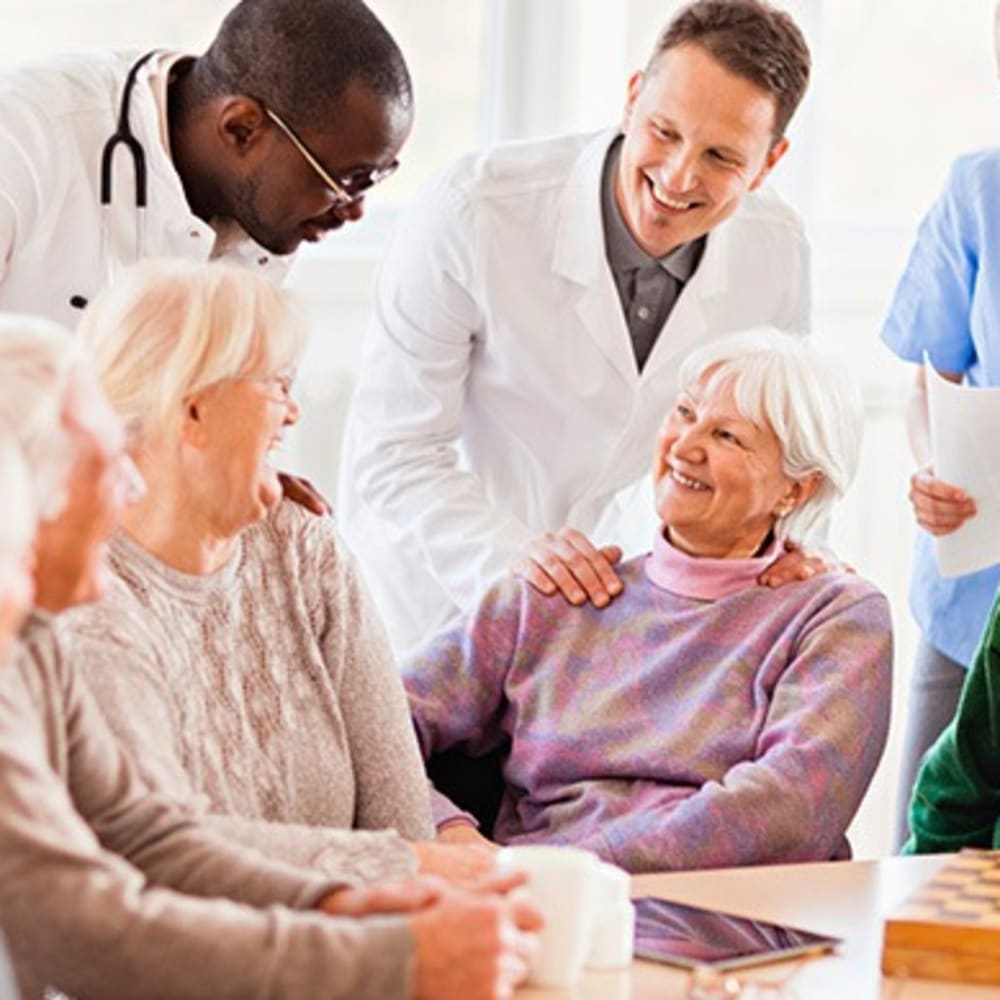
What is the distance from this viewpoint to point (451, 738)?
282cm

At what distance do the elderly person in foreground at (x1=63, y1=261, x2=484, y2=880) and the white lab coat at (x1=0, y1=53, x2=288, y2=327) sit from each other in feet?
1.51

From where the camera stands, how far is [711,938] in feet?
6.75

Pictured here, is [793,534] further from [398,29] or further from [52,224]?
[398,29]

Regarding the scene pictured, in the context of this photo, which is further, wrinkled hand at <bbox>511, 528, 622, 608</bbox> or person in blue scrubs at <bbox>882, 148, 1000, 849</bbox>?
person in blue scrubs at <bbox>882, 148, 1000, 849</bbox>

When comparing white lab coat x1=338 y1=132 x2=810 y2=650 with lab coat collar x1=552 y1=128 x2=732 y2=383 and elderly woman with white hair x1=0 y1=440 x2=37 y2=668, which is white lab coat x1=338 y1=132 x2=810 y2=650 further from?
elderly woman with white hair x1=0 y1=440 x2=37 y2=668

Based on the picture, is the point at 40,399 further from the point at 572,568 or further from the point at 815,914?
the point at 572,568

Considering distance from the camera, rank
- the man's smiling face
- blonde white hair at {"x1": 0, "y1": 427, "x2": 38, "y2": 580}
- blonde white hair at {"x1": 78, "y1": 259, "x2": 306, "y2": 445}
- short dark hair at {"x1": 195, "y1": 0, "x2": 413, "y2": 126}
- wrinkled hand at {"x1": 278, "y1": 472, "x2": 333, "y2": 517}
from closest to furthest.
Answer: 1. blonde white hair at {"x1": 0, "y1": 427, "x2": 38, "y2": 580}
2. blonde white hair at {"x1": 78, "y1": 259, "x2": 306, "y2": 445}
3. wrinkled hand at {"x1": 278, "y1": 472, "x2": 333, "y2": 517}
4. short dark hair at {"x1": 195, "y1": 0, "x2": 413, "y2": 126}
5. the man's smiling face

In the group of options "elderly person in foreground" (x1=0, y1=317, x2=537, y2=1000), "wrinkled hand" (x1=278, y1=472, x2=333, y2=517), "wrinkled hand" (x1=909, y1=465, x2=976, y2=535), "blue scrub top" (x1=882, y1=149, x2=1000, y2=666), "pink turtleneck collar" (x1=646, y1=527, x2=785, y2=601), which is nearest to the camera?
"elderly person in foreground" (x1=0, y1=317, x2=537, y2=1000)

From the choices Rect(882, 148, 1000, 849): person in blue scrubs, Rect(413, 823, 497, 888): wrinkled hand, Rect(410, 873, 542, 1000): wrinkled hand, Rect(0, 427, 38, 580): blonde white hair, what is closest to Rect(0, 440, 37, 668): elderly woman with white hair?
Rect(0, 427, 38, 580): blonde white hair

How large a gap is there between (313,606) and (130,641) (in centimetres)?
33

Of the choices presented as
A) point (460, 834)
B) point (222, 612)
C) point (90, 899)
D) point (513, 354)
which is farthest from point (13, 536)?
point (513, 354)

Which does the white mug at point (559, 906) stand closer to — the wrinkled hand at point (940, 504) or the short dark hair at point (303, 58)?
the short dark hair at point (303, 58)

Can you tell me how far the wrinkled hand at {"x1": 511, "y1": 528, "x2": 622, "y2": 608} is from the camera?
2.85 metres

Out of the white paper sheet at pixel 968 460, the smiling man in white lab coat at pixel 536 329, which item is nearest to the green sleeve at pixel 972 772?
the white paper sheet at pixel 968 460
